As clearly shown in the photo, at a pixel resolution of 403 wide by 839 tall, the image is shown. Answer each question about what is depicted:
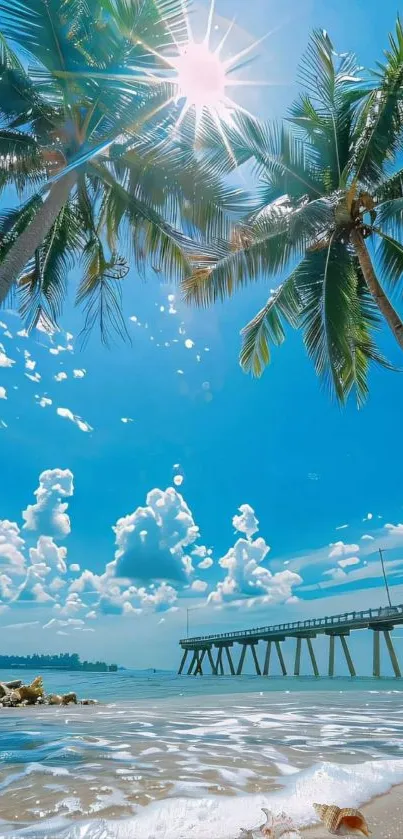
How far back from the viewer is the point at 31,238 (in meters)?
6.06

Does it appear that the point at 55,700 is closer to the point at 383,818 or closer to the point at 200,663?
the point at 383,818

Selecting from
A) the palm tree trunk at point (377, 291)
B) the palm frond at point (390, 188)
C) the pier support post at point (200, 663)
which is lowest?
the pier support post at point (200, 663)

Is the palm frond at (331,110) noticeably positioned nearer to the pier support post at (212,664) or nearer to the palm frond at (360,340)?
the palm frond at (360,340)

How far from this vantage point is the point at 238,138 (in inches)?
362

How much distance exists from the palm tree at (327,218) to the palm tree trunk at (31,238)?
3.53m

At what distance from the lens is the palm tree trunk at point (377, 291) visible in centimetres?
842

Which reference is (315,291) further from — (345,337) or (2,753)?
(2,753)

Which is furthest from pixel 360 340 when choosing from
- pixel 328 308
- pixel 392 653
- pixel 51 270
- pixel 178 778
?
pixel 392 653

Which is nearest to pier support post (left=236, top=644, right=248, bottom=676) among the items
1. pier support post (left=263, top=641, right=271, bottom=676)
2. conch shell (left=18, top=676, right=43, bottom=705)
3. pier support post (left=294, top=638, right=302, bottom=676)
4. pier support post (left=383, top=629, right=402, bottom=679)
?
pier support post (left=263, top=641, right=271, bottom=676)

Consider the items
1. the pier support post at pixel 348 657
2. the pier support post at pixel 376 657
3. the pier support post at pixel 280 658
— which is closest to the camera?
the pier support post at pixel 376 657

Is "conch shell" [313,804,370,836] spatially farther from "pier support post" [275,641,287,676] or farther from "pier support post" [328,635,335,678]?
"pier support post" [275,641,287,676]

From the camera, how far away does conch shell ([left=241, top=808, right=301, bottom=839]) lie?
1.86 m

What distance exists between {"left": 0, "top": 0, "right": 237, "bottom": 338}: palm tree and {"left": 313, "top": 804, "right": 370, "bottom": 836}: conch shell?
213 inches

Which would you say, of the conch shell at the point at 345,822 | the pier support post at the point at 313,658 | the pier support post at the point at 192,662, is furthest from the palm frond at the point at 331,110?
the pier support post at the point at 192,662
